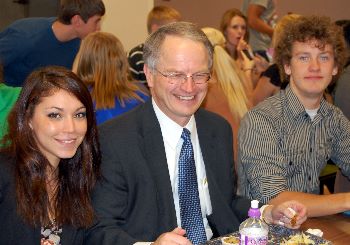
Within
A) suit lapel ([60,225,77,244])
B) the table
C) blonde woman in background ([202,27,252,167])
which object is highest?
blonde woman in background ([202,27,252,167])

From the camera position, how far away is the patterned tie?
2.08 meters

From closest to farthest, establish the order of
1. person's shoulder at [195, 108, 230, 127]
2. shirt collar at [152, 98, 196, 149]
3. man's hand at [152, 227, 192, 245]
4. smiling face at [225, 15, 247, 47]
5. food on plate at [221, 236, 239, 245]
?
man's hand at [152, 227, 192, 245] → food on plate at [221, 236, 239, 245] → shirt collar at [152, 98, 196, 149] → person's shoulder at [195, 108, 230, 127] → smiling face at [225, 15, 247, 47]

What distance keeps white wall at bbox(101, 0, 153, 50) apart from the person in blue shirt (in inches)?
71.1

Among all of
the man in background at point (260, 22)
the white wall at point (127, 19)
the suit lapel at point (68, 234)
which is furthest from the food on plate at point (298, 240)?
the white wall at point (127, 19)

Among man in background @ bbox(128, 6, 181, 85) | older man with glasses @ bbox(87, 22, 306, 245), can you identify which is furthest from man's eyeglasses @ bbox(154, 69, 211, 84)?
man in background @ bbox(128, 6, 181, 85)

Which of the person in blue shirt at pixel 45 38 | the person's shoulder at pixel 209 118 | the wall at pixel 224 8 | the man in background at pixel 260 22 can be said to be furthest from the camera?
the wall at pixel 224 8

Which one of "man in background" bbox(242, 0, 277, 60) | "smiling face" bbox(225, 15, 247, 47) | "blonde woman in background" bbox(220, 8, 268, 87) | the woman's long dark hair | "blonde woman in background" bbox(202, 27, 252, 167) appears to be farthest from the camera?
"man in background" bbox(242, 0, 277, 60)

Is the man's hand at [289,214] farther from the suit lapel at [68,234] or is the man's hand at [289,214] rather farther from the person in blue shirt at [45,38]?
the person in blue shirt at [45,38]

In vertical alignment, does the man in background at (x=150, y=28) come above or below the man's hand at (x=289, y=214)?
above

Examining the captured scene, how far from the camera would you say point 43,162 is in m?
2.04

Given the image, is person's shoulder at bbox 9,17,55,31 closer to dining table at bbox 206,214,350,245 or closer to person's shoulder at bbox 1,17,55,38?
person's shoulder at bbox 1,17,55,38

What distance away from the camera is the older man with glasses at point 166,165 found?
197cm

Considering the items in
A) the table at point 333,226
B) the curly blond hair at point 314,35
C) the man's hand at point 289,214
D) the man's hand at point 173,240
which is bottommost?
the table at point 333,226

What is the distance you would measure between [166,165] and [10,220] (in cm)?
61
